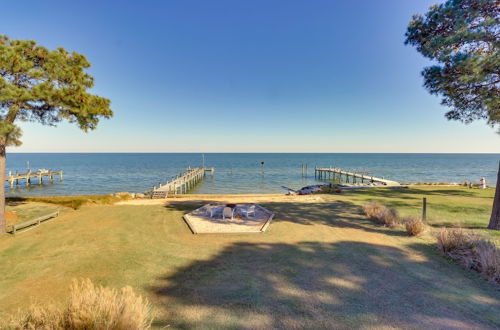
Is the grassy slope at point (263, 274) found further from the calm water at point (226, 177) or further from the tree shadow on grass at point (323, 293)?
the calm water at point (226, 177)

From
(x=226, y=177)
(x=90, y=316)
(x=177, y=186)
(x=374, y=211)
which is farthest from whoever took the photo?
(x=226, y=177)

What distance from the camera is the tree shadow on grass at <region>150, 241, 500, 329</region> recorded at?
4.35m

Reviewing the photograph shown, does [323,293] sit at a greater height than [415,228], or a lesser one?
lesser

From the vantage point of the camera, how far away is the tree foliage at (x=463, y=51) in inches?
321

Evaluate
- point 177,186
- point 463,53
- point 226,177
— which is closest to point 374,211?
point 463,53

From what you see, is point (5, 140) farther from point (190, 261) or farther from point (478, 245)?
point (478, 245)

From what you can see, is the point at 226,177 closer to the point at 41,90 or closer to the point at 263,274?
the point at 41,90

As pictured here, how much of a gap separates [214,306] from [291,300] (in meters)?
1.68

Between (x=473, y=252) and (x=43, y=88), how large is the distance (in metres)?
16.2

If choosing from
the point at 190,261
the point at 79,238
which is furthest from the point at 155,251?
the point at 79,238

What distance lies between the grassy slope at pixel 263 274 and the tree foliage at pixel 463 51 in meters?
5.82

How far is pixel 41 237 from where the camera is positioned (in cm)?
904

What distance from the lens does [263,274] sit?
20.3 ft

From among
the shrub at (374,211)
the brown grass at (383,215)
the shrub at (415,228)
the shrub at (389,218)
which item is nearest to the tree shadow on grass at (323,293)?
the shrub at (415,228)
